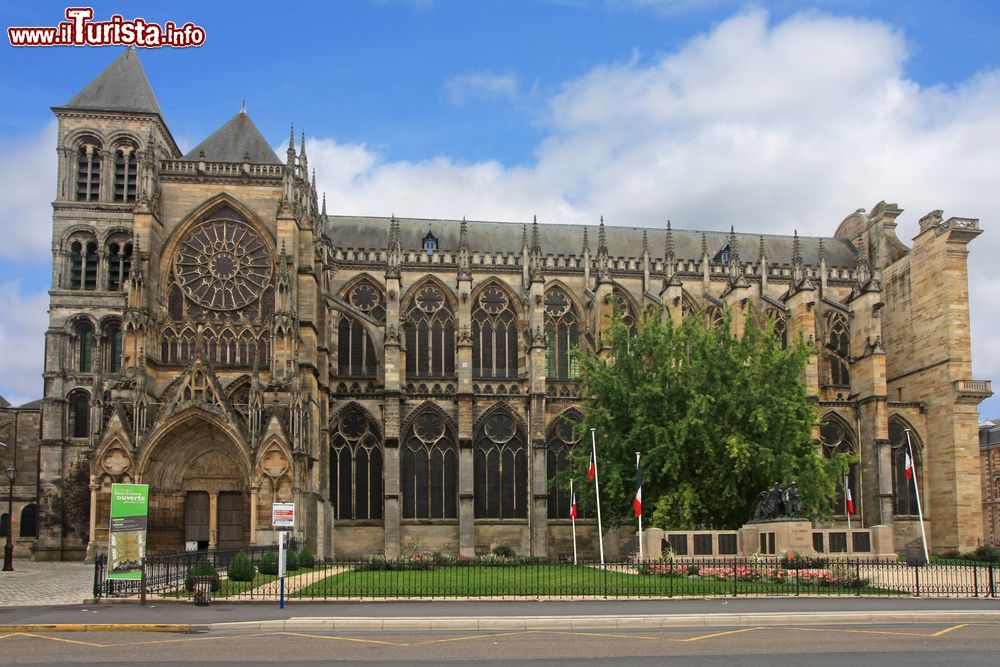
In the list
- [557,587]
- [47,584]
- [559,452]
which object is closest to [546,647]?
[557,587]

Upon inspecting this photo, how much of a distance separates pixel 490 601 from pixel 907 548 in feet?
104

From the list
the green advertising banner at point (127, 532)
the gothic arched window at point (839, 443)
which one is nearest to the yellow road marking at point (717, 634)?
the green advertising banner at point (127, 532)

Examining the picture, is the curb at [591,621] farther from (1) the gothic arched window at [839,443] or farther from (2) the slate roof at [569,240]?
(2) the slate roof at [569,240]

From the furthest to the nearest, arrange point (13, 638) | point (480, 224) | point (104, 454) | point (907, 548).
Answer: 1. point (480, 224)
2. point (907, 548)
3. point (104, 454)
4. point (13, 638)

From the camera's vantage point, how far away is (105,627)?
21172 mm

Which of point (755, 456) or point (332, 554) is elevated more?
point (755, 456)

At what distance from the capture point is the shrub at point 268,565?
3281cm

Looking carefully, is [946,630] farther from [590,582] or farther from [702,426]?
[702,426]

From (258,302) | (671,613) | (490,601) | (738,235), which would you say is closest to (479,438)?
(258,302)

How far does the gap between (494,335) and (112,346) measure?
18790mm

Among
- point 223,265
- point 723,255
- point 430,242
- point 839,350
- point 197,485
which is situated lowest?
point 197,485

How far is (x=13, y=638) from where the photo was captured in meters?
→ 19.7

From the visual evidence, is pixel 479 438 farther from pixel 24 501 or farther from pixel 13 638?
pixel 13 638

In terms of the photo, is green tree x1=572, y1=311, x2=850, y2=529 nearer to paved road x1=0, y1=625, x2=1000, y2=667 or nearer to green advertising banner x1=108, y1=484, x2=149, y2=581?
paved road x1=0, y1=625, x2=1000, y2=667
